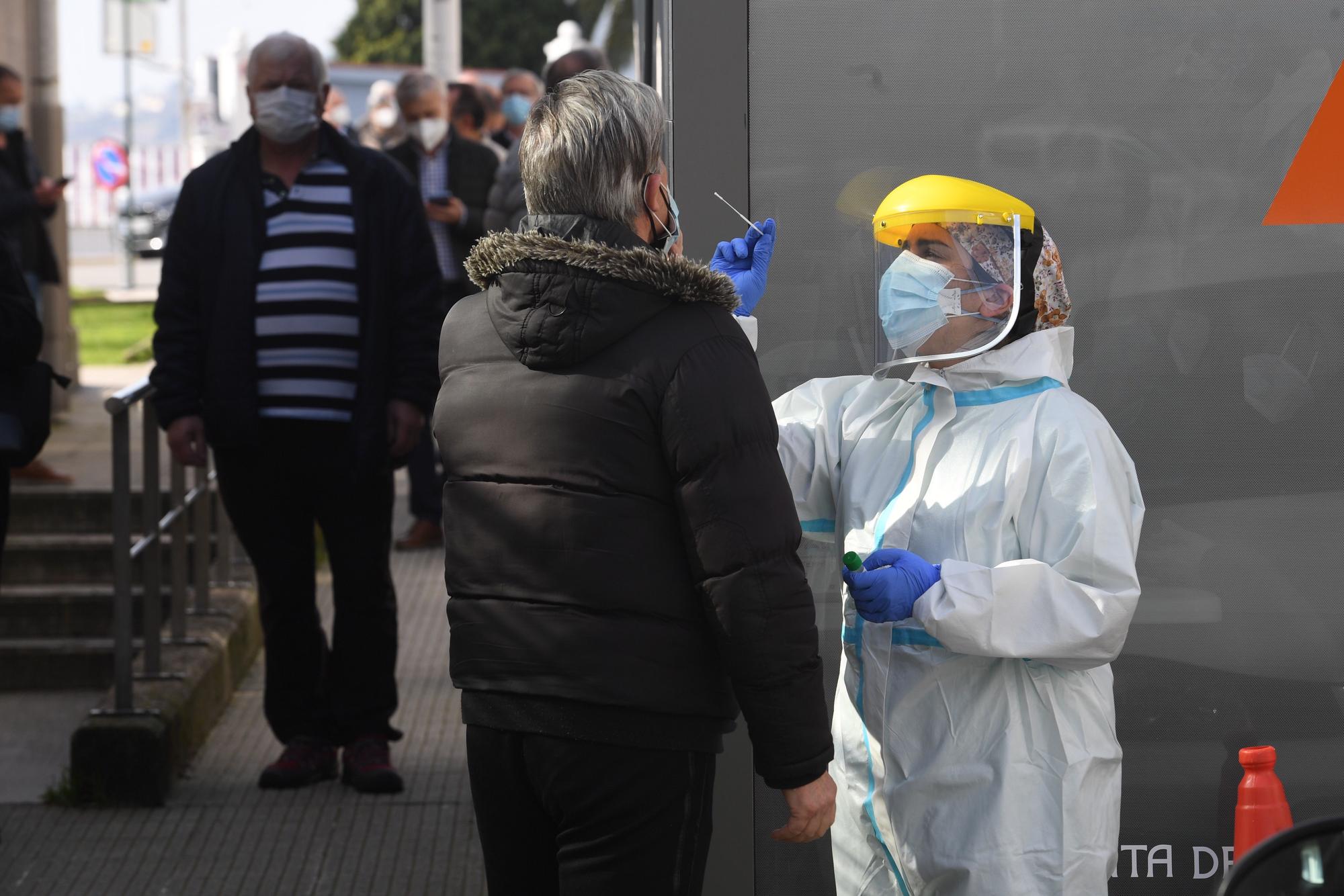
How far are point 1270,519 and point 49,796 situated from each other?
11.2ft

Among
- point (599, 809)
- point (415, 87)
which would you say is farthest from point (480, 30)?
point (599, 809)

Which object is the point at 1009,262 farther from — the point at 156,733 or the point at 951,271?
the point at 156,733

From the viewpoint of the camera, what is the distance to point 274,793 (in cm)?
466

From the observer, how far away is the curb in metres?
4.54

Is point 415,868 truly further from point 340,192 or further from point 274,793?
point 340,192

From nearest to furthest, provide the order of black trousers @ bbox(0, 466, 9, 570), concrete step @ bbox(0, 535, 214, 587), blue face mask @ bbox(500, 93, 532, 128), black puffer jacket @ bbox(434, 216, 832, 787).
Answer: black puffer jacket @ bbox(434, 216, 832, 787) < black trousers @ bbox(0, 466, 9, 570) < concrete step @ bbox(0, 535, 214, 587) < blue face mask @ bbox(500, 93, 532, 128)

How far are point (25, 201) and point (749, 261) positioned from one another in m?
5.12

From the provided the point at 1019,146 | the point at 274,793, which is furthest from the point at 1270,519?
the point at 274,793

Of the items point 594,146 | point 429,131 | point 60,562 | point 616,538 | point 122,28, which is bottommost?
point 60,562

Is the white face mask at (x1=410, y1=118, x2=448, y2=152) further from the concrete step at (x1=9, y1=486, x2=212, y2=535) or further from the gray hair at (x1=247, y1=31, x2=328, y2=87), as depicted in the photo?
the gray hair at (x1=247, y1=31, x2=328, y2=87)

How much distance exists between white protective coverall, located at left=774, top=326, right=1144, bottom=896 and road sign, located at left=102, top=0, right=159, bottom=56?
2115 cm

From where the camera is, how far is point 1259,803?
2801 millimetres

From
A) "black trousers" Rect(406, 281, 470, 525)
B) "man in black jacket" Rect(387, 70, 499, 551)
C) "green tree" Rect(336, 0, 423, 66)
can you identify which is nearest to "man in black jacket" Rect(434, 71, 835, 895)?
"black trousers" Rect(406, 281, 470, 525)

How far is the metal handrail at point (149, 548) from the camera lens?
4613mm
